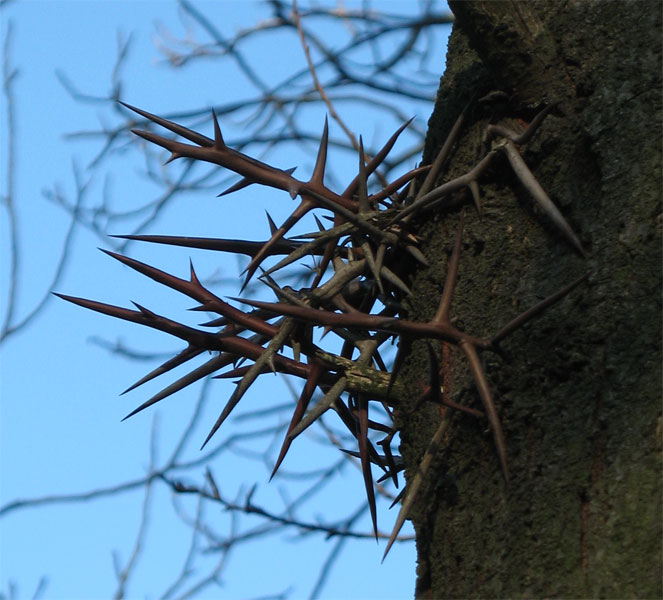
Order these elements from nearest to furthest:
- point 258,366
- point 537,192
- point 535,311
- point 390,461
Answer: point 535,311
point 537,192
point 258,366
point 390,461

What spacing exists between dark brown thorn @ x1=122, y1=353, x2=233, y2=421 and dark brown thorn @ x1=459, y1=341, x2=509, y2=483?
1.42 feet

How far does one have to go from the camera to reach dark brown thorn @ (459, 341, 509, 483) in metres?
0.97

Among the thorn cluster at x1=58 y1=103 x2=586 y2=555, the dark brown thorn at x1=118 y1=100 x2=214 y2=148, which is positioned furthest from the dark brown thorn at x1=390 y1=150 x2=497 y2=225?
the dark brown thorn at x1=118 y1=100 x2=214 y2=148

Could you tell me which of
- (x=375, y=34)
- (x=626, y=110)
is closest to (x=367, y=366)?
(x=626, y=110)

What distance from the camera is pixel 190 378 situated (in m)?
1.31

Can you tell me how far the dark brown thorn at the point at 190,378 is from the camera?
1.29 meters

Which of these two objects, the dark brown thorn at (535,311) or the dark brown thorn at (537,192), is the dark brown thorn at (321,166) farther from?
the dark brown thorn at (535,311)

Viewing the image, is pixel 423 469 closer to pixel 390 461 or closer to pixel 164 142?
pixel 390 461

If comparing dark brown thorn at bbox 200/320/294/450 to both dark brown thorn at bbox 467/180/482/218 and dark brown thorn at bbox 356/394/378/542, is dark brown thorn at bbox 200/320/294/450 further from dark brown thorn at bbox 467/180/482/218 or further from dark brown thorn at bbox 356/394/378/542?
dark brown thorn at bbox 467/180/482/218

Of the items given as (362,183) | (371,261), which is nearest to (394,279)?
(371,261)

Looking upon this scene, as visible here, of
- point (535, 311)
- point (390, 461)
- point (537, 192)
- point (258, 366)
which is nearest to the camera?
point (535, 311)

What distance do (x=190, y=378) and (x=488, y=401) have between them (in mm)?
493

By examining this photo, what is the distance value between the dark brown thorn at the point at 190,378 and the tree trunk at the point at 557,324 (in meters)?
0.28

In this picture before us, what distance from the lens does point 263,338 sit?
1.34 m
